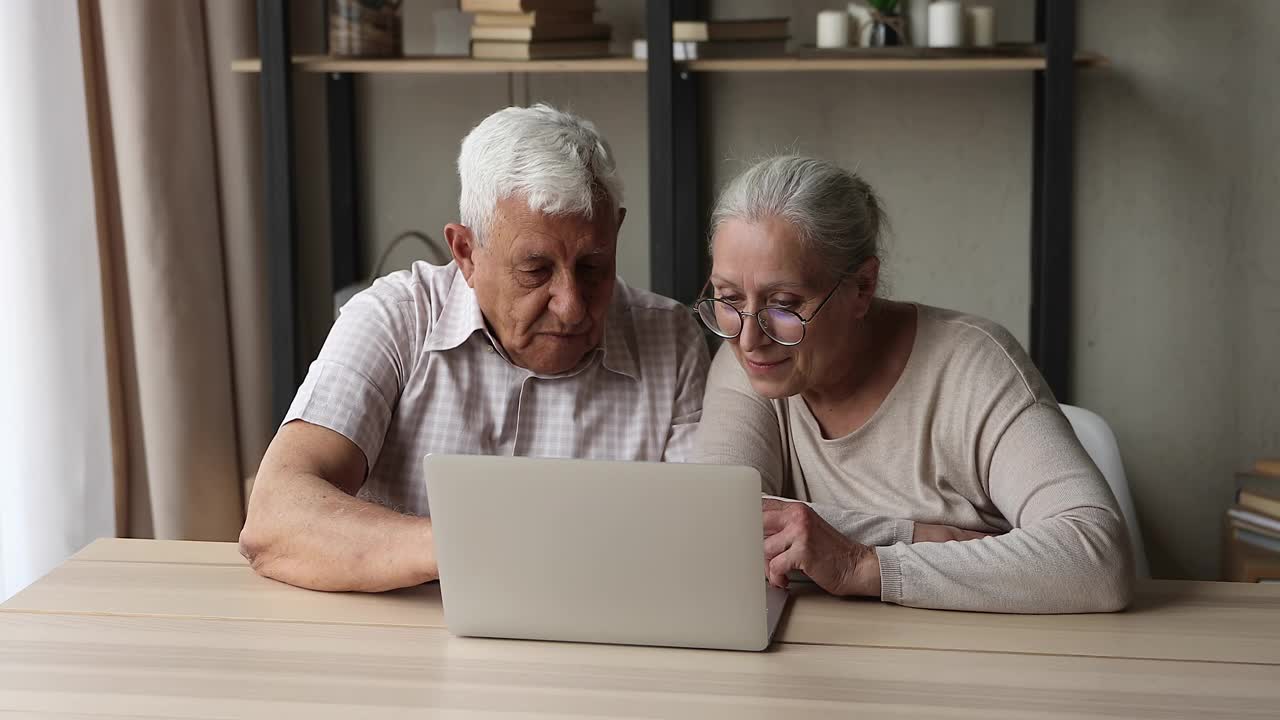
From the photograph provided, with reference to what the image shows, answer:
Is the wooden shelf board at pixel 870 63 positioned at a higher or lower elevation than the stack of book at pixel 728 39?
lower

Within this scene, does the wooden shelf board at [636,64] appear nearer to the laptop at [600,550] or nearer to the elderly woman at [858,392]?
the elderly woman at [858,392]

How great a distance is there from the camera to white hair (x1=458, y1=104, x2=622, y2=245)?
172 centimetres

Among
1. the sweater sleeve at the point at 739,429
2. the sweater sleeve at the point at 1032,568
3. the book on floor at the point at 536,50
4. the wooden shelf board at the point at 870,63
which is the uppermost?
the book on floor at the point at 536,50

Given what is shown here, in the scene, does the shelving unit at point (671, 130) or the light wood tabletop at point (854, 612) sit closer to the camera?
the light wood tabletop at point (854, 612)

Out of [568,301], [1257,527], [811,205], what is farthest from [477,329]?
[1257,527]

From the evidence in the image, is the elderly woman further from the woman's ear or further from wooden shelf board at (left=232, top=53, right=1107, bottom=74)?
wooden shelf board at (left=232, top=53, right=1107, bottom=74)

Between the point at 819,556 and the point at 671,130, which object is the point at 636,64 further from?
the point at 819,556

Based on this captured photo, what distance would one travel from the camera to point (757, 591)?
4.11ft

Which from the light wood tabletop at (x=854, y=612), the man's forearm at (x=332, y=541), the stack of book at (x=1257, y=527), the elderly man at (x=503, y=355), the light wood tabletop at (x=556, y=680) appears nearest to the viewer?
the light wood tabletop at (x=556, y=680)

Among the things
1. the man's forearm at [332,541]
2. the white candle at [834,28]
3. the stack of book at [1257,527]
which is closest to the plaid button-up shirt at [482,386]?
the man's forearm at [332,541]

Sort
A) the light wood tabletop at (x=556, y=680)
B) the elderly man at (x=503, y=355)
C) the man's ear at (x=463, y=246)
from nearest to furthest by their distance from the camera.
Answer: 1. the light wood tabletop at (x=556, y=680)
2. the elderly man at (x=503, y=355)
3. the man's ear at (x=463, y=246)

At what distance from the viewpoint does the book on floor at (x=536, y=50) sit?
2.62 meters

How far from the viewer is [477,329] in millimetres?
1846

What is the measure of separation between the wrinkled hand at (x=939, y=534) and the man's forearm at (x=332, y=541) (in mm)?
619
